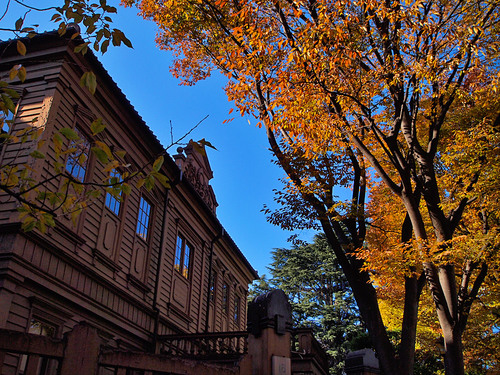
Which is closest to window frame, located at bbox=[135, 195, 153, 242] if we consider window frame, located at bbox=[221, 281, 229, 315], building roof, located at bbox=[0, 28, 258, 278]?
building roof, located at bbox=[0, 28, 258, 278]

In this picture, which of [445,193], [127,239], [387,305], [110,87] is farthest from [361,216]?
[387,305]

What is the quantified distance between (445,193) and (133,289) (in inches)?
325

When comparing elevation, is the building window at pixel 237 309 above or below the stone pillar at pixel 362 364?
above

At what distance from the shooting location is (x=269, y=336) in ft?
18.9

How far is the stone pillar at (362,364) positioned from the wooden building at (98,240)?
5376 millimetres

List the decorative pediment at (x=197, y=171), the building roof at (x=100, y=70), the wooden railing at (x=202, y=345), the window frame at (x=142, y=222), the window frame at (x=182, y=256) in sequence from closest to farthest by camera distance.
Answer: the building roof at (x=100, y=70) → the wooden railing at (x=202, y=345) → the window frame at (x=142, y=222) → the window frame at (x=182, y=256) → the decorative pediment at (x=197, y=171)

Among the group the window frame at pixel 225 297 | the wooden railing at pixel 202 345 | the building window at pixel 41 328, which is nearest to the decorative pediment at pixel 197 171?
the window frame at pixel 225 297

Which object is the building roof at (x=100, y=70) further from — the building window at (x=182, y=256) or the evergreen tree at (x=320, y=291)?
the evergreen tree at (x=320, y=291)

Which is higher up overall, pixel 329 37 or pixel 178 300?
pixel 329 37

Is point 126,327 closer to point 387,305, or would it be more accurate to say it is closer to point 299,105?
point 299,105

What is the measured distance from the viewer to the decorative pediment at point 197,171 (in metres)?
16.3

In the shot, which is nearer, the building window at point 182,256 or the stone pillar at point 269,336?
the stone pillar at point 269,336

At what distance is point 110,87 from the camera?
11.4 meters

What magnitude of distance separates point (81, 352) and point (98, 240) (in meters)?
7.84
